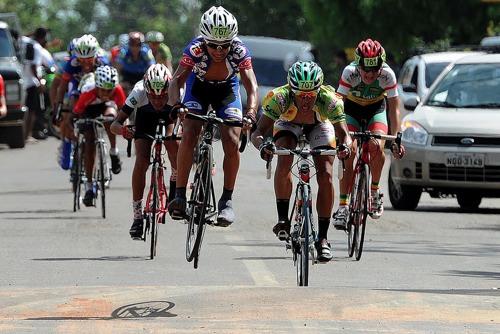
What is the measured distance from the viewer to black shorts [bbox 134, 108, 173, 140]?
51.2ft

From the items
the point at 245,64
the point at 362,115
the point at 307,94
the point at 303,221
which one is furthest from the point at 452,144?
the point at 303,221

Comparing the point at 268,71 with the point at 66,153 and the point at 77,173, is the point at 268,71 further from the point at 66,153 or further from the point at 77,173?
the point at 77,173

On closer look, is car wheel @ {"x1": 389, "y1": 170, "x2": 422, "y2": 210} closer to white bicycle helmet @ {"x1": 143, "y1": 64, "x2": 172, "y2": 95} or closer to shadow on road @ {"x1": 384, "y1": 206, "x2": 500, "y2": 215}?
shadow on road @ {"x1": 384, "y1": 206, "x2": 500, "y2": 215}

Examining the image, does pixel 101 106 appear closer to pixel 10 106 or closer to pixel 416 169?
pixel 416 169

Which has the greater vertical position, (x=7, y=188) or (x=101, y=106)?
(x=101, y=106)

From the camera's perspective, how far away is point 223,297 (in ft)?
36.8

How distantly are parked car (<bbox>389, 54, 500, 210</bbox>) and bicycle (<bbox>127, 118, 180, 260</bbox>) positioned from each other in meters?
5.02

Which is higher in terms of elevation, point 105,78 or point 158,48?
point 105,78

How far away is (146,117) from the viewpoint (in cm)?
1566

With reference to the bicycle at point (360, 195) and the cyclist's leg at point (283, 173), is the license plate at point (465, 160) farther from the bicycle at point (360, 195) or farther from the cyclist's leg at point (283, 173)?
the cyclist's leg at point (283, 173)

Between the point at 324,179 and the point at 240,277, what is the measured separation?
0.95m

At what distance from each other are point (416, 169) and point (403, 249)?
4.16m

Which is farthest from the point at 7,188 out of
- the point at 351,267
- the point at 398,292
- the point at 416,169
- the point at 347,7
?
the point at 347,7

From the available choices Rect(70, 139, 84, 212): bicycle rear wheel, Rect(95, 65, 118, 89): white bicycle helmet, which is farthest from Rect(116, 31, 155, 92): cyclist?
Rect(95, 65, 118, 89): white bicycle helmet
